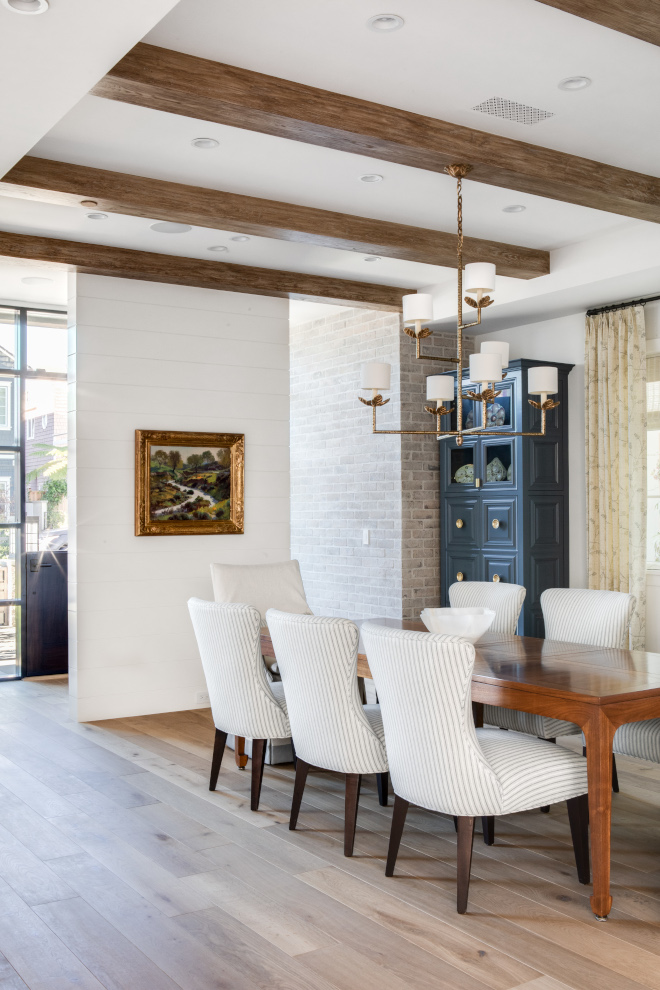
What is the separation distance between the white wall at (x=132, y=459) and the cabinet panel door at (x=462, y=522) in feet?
4.32

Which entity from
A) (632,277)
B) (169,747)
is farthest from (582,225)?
(169,747)

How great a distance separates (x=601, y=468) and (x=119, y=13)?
4348mm

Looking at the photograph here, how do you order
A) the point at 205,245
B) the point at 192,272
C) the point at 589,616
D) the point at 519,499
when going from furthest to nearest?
the point at 519,499
the point at 192,272
the point at 205,245
the point at 589,616

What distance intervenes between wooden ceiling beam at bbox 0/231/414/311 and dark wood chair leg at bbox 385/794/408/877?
3.67 metres

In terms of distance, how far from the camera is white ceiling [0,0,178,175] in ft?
7.86

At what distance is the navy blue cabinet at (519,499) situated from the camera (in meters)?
5.99

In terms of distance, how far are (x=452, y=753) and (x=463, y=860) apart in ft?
1.09

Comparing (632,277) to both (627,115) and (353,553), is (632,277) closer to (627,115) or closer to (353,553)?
(627,115)

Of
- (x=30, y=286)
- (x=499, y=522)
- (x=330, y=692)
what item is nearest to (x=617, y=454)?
(x=499, y=522)

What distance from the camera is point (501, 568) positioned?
6145 mm

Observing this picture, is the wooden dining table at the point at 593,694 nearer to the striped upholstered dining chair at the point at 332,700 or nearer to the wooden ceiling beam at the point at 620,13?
the striped upholstered dining chair at the point at 332,700

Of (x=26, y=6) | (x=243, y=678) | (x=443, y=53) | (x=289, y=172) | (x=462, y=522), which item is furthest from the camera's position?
(x=462, y=522)

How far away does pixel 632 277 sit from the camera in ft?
17.0

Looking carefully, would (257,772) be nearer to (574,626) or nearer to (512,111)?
(574,626)
